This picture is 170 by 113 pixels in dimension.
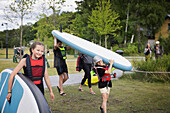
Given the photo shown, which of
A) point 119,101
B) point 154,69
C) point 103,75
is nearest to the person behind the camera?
point 103,75

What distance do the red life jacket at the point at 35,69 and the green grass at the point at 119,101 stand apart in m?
1.62

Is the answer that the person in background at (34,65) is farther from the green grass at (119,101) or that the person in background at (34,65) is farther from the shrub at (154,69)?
the shrub at (154,69)

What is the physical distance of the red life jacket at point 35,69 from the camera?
2.71 meters

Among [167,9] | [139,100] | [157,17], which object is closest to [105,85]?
[139,100]

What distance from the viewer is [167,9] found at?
118 ft

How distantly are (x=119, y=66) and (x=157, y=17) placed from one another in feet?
100

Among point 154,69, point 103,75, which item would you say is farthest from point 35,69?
point 154,69

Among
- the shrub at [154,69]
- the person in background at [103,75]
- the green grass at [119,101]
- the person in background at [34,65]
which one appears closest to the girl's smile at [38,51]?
the person in background at [34,65]

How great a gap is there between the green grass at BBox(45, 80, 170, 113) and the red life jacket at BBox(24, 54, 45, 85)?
5.32ft

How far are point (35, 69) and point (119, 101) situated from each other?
119 inches

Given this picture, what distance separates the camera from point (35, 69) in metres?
2.76

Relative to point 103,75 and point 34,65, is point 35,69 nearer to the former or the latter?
point 34,65

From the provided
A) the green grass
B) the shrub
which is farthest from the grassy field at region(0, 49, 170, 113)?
the shrub

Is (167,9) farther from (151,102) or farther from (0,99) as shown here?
(0,99)
